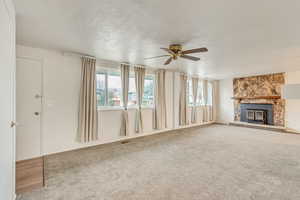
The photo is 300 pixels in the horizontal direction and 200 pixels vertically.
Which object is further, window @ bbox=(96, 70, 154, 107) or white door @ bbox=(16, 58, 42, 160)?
window @ bbox=(96, 70, 154, 107)

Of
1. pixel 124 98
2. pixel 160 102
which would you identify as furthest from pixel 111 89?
pixel 160 102

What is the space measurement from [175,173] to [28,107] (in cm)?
338

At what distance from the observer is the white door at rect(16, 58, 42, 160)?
3164mm

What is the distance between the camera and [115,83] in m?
4.70

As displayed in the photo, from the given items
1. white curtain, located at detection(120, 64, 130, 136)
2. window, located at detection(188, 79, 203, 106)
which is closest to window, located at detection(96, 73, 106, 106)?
white curtain, located at detection(120, 64, 130, 136)

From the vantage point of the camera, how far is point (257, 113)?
→ 22.6ft

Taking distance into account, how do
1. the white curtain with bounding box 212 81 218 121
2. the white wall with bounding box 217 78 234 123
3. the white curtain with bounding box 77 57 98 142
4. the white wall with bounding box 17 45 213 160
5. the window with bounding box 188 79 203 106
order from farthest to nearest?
the white curtain with bounding box 212 81 218 121 → the white wall with bounding box 217 78 234 123 → the window with bounding box 188 79 203 106 → the white curtain with bounding box 77 57 98 142 → the white wall with bounding box 17 45 213 160

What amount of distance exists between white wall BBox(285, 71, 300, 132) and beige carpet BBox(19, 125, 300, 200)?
2.90 metres

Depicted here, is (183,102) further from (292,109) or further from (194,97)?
(292,109)

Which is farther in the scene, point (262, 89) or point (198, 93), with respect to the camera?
point (198, 93)

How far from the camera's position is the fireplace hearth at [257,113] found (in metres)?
6.53

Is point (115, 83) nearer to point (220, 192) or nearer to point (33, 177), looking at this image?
point (33, 177)

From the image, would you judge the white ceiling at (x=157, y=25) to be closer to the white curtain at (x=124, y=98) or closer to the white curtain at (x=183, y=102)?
the white curtain at (x=124, y=98)

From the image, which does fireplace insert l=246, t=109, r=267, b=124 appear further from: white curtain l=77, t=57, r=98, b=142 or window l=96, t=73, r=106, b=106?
white curtain l=77, t=57, r=98, b=142
